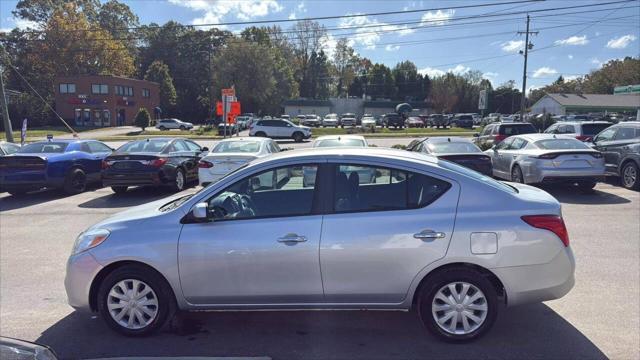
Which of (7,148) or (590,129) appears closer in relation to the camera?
(7,148)

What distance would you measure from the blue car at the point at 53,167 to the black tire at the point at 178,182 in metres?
2.46

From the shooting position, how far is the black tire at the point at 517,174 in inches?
480

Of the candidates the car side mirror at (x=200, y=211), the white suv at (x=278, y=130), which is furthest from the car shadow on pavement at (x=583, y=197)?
the white suv at (x=278, y=130)

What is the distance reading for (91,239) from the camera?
165 inches

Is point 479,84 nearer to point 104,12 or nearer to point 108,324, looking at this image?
point 104,12

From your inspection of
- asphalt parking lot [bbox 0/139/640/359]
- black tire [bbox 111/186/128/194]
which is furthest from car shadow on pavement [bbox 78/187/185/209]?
asphalt parking lot [bbox 0/139/640/359]

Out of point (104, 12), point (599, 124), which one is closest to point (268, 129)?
point (599, 124)

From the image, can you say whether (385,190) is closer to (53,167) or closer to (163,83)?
(53,167)

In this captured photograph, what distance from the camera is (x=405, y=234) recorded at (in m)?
3.86

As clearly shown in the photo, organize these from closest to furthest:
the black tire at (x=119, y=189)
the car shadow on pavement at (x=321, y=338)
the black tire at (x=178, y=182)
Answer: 1. the car shadow on pavement at (x=321, y=338)
2. the black tire at (x=178, y=182)
3. the black tire at (x=119, y=189)

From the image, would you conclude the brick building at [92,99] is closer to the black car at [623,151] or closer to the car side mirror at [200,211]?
the black car at [623,151]

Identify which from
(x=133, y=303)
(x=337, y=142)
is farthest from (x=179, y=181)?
(x=133, y=303)

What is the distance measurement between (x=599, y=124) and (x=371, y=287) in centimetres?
1712

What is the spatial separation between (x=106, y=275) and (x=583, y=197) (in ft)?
35.4
